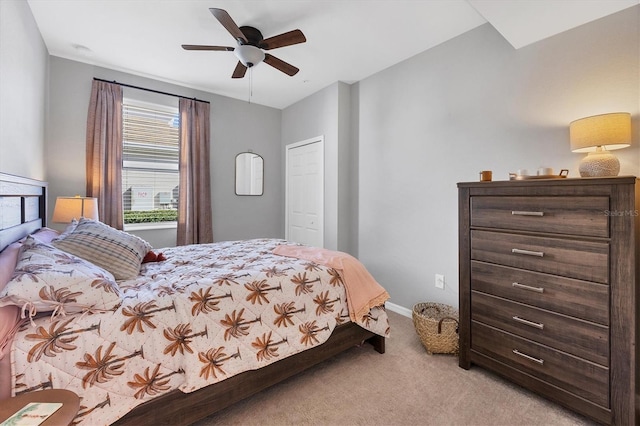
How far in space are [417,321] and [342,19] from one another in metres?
2.58

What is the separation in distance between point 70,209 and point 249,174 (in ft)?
7.44

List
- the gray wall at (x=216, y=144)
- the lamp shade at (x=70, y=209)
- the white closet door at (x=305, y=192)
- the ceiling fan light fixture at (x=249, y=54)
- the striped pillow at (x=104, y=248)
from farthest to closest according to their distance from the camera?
the white closet door at (x=305, y=192), the gray wall at (x=216, y=144), the lamp shade at (x=70, y=209), the ceiling fan light fixture at (x=249, y=54), the striped pillow at (x=104, y=248)

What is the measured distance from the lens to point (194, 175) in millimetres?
3736

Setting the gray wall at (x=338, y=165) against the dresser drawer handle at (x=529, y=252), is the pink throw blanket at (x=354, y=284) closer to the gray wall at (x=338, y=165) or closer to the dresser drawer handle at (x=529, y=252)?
the dresser drawer handle at (x=529, y=252)

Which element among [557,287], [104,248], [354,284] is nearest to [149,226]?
[104,248]

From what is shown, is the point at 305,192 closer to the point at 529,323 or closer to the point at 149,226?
the point at 149,226

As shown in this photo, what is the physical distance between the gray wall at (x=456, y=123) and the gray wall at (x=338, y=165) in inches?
7.9

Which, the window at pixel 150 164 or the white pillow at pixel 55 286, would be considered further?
the window at pixel 150 164

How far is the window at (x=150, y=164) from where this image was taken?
3.47 meters

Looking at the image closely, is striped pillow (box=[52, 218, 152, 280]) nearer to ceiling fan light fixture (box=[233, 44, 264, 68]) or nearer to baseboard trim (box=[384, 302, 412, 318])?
ceiling fan light fixture (box=[233, 44, 264, 68])

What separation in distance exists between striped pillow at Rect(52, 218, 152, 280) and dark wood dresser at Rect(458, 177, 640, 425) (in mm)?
2198

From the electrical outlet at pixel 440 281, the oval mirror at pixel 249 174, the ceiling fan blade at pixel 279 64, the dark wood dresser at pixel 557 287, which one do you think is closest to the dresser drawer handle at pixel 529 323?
the dark wood dresser at pixel 557 287

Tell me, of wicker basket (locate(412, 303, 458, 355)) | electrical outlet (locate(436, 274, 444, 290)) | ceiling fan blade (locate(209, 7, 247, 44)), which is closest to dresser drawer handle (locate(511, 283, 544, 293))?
wicker basket (locate(412, 303, 458, 355))

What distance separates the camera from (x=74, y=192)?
3.05m
